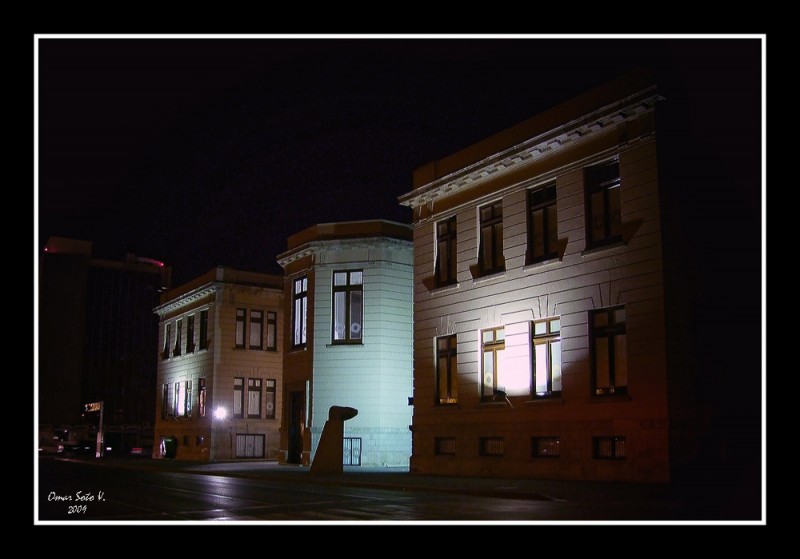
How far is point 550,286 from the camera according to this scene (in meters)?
24.1

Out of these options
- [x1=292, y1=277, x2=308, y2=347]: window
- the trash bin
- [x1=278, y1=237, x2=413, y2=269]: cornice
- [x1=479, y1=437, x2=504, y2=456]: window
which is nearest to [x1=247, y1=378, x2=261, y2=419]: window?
the trash bin

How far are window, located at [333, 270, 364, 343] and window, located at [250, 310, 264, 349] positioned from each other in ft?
39.4

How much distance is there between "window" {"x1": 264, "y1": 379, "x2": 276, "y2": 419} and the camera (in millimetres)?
45656

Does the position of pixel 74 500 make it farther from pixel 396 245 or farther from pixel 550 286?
pixel 396 245

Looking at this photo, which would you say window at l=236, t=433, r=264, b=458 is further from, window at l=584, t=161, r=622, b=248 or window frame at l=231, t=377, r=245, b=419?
window at l=584, t=161, r=622, b=248

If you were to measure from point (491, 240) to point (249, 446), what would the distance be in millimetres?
23207

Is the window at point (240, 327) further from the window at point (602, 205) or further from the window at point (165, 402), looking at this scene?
the window at point (602, 205)

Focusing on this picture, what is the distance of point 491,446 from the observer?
2577 cm

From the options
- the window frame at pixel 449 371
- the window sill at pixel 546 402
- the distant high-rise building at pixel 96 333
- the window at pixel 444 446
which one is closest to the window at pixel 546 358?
the window sill at pixel 546 402

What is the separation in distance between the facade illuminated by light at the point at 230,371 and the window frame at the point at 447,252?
18.0 m

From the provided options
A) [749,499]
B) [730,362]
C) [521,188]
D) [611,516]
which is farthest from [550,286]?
[611,516]

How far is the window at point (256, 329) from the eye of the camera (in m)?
46.0

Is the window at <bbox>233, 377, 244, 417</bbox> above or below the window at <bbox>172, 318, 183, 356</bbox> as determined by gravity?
below

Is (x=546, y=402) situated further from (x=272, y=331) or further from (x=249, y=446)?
(x=272, y=331)
